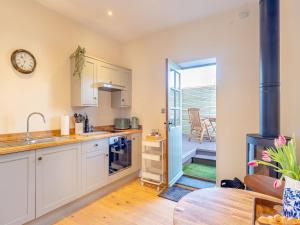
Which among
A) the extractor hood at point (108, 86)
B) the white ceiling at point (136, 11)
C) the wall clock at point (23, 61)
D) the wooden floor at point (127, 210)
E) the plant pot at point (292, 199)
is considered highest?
the white ceiling at point (136, 11)

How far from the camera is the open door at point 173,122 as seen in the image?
9.23ft

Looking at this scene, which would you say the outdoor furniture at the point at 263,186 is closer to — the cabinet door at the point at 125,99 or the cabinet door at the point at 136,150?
the cabinet door at the point at 136,150

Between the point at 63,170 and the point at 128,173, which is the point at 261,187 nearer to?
the point at 63,170

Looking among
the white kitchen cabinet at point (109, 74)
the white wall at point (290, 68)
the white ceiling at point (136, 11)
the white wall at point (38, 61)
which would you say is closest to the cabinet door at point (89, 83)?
the white kitchen cabinet at point (109, 74)

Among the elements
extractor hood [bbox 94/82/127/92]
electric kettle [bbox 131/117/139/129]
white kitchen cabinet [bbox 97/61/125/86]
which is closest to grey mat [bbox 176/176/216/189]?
electric kettle [bbox 131/117/139/129]

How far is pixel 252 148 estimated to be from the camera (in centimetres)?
207

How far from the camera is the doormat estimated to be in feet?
8.61

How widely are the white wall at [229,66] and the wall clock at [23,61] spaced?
1971 millimetres

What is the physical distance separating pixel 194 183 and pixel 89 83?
7.89 ft

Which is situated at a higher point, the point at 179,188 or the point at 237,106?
the point at 237,106

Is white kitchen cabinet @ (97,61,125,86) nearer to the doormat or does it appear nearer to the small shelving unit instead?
the small shelving unit

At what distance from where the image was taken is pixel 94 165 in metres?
2.53

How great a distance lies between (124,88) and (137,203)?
1985 mm

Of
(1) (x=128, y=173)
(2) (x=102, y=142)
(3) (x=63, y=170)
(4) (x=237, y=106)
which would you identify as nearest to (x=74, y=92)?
(2) (x=102, y=142)
